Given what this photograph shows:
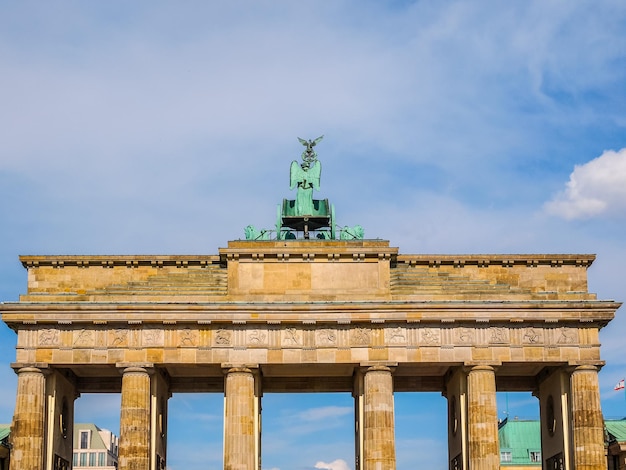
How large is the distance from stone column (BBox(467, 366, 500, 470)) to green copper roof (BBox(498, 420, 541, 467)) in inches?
2171

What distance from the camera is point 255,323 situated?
198 feet

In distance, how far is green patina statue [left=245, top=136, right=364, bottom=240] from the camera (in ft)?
215

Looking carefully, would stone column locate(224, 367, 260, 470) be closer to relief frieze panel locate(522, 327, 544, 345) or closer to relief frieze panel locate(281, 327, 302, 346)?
relief frieze panel locate(281, 327, 302, 346)

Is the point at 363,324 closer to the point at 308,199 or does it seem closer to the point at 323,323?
the point at 323,323

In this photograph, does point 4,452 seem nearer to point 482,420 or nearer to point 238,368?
point 238,368

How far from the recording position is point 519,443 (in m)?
115

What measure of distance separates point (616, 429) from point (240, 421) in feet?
103

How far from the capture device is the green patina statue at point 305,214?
65.4 metres

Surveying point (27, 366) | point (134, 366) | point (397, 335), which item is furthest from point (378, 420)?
point (27, 366)

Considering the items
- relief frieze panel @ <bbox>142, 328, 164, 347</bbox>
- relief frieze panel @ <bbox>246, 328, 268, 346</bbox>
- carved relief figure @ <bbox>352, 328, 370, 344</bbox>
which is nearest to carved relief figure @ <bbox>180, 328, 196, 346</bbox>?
relief frieze panel @ <bbox>142, 328, 164, 347</bbox>

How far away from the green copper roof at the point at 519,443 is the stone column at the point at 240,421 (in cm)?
5863

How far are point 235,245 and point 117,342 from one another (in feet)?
28.8

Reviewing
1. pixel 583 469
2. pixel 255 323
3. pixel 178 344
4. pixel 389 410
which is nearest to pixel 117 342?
pixel 178 344

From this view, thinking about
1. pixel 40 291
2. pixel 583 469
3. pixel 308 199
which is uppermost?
pixel 308 199
